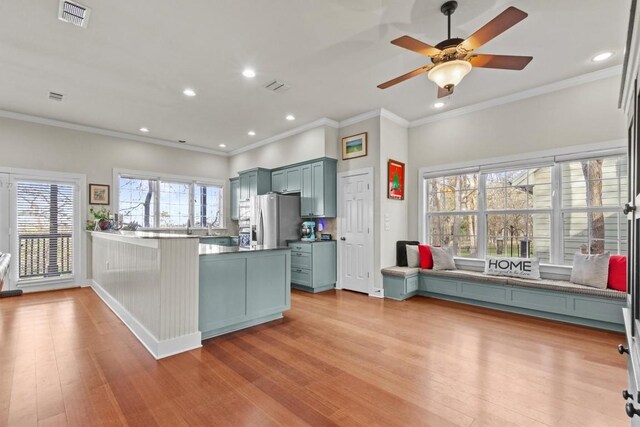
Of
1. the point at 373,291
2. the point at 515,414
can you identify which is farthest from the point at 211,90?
the point at 515,414

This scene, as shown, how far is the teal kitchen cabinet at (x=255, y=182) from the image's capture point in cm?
649

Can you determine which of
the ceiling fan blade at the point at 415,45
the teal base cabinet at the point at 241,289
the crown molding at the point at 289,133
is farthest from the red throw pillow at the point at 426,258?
the ceiling fan blade at the point at 415,45

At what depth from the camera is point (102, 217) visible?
5.64 meters

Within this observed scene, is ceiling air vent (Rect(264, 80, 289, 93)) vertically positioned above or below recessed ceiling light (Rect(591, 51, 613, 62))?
above

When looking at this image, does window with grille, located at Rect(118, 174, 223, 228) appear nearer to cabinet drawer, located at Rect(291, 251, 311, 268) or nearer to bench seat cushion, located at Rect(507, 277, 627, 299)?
cabinet drawer, located at Rect(291, 251, 311, 268)

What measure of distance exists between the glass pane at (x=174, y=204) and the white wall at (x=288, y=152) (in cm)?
131

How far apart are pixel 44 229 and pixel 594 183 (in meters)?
8.49

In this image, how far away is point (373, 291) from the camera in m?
4.94

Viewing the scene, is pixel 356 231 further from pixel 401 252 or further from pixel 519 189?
pixel 519 189

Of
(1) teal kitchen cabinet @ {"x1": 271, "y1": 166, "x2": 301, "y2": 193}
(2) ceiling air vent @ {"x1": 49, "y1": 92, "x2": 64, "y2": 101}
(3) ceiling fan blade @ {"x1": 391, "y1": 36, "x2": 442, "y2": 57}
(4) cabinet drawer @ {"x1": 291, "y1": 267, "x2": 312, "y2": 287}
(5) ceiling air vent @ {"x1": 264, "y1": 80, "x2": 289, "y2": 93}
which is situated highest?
(5) ceiling air vent @ {"x1": 264, "y1": 80, "x2": 289, "y2": 93}

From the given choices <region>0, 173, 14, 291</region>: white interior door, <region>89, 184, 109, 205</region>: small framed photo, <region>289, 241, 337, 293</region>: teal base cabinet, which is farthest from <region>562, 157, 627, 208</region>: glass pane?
<region>0, 173, 14, 291</region>: white interior door

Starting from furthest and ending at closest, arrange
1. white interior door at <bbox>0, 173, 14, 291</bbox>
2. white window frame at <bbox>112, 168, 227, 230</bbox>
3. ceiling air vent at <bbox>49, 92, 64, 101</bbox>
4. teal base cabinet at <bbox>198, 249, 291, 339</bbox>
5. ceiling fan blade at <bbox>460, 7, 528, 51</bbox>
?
white window frame at <bbox>112, 168, 227, 230</bbox> < white interior door at <bbox>0, 173, 14, 291</bbox> < ceiling air vent at <bbox>49, 92, 64, 101</bbox> < teal base cabinet at <bbox>198, 249, 291, 339</bbox> < ceiling fan blade at <bbox>460, 7, 528, 51</bbox>

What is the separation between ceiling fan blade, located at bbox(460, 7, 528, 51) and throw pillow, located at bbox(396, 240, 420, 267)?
11.1 feet

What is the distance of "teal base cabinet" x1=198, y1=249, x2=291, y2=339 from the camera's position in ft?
10.1
